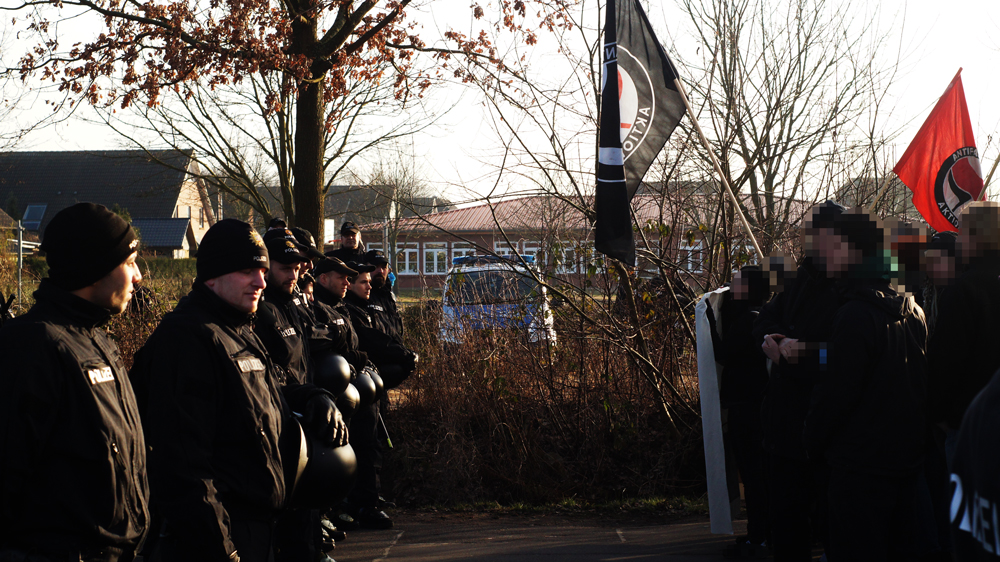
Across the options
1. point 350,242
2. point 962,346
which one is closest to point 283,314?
point 350,242

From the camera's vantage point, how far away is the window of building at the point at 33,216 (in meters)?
54.6

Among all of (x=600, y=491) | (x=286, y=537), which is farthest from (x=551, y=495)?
(x=286, y=537)

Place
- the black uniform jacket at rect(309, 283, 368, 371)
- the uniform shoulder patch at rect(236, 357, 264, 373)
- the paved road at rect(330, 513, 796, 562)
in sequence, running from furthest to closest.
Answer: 1. the paved road at rect(330, 513, 796, 562)
2. the black uniform jacket at rect(309, 283, 368, 371)
3. the uniform shoulder patch at rect(236, 357, 264, 373)

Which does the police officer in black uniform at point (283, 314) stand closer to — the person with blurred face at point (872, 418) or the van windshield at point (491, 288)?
the person with blurred face at point (872, 418)

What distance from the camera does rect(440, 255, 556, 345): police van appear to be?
26.2ft

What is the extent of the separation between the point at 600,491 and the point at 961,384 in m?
3.89

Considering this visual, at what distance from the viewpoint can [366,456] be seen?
255 inches

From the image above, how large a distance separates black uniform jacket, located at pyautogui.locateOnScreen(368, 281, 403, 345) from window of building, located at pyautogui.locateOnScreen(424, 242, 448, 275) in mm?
1379

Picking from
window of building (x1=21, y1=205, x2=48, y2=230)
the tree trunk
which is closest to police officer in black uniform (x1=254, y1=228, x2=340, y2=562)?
the tree trunk

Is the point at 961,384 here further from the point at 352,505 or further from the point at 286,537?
the point at 352,505

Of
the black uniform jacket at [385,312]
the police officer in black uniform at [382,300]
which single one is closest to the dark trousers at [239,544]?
the black uniform jacket at [385,312]

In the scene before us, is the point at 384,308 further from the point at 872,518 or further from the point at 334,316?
the point at 872,518

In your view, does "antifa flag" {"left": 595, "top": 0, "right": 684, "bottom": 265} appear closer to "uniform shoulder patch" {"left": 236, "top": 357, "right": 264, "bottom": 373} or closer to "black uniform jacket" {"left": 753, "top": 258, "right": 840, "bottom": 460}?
"black uniform jacket" {"left": 753, "top": 258, "right": 840, "bottom": 460}

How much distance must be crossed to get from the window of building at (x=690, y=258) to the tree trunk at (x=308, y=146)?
14.8ft
